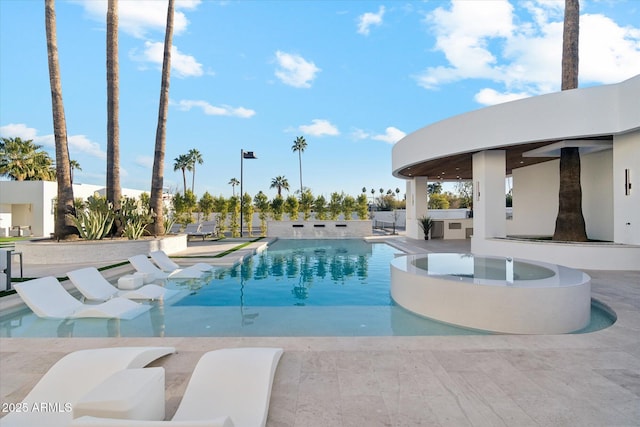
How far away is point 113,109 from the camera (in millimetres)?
13359

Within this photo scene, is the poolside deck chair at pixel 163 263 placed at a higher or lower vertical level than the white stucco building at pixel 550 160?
lower

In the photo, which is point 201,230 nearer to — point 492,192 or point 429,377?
point 492,192

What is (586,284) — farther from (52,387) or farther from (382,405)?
(52,387)

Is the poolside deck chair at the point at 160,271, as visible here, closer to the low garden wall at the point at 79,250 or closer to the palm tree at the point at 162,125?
the low garden wall at the point at 79,250

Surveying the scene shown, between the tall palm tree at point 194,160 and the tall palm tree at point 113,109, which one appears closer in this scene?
the tall palm tree at point 113,109

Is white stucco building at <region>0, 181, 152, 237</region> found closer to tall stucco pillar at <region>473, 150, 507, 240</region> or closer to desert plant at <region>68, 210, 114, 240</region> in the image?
desert plant at <region>68, 210, 114, 240</region>

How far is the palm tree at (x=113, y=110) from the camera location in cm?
1323

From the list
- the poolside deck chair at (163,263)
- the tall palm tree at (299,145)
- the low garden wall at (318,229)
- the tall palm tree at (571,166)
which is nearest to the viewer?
the poolside deck chair at (163,263)

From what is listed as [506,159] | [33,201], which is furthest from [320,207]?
[33,201]

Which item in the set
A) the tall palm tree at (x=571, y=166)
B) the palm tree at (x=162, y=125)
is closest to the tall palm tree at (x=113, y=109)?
the palm tree at (x=162, y=125)

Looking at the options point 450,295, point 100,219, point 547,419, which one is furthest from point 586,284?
point 100,219

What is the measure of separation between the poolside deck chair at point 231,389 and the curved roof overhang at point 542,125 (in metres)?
10.2

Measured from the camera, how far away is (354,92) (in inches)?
827

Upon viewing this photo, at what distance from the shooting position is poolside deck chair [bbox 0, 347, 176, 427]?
2377mm
